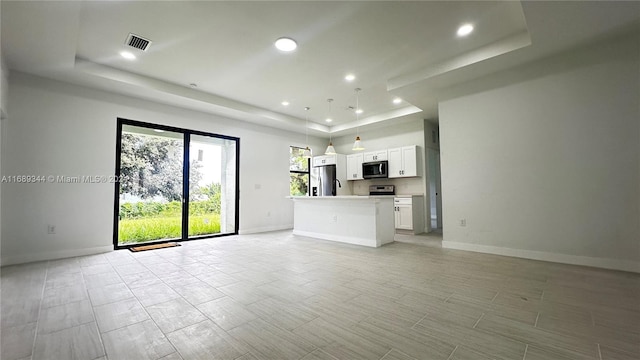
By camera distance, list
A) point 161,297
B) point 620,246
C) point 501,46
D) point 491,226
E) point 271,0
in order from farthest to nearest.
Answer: point 491,226 → point 501,46 → point 620,246 → point 271,0 → point 161,297

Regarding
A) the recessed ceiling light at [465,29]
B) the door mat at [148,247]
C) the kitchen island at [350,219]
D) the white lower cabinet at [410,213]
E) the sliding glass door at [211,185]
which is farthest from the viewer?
the white lower cabinet at [410,213]

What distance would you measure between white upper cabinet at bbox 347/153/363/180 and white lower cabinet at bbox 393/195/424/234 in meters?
1.60

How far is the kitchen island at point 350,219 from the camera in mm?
4652

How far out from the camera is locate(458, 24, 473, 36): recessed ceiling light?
3039mm

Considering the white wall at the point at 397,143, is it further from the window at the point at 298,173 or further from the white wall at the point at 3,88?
the white wall at the point at 3,88

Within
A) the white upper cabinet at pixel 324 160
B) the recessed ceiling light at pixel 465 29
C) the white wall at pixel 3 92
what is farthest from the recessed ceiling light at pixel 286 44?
the white upper cabinet at pixel 324 160

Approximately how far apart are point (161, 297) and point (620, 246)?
520 cm

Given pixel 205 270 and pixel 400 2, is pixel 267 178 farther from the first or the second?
pixel 400 2

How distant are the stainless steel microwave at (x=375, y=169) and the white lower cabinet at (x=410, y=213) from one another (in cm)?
91

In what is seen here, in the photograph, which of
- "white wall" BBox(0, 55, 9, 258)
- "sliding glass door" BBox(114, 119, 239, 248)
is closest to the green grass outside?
"sliding glass door" BBox(114, 119, 239, 248)

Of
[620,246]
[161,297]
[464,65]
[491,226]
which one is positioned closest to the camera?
[161,297]

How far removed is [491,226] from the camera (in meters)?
4.04

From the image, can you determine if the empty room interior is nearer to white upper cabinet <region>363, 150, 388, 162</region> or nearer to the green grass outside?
the green grass outside

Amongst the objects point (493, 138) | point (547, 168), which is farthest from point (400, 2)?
point (547, 168)
